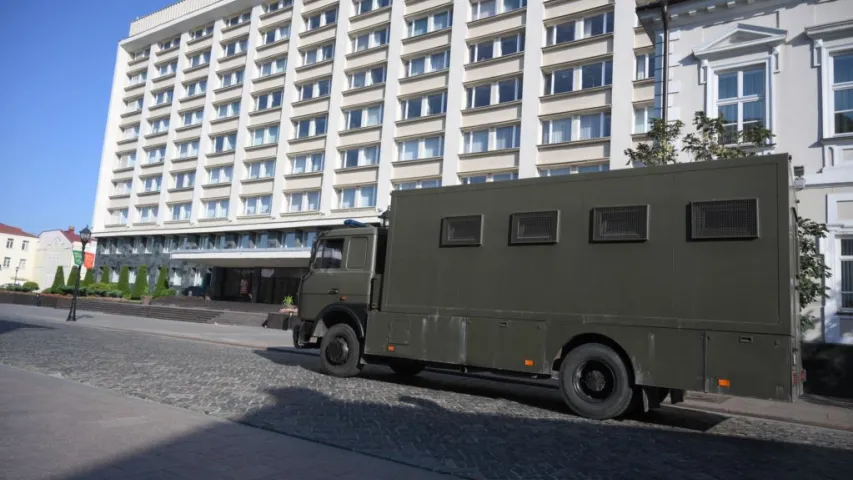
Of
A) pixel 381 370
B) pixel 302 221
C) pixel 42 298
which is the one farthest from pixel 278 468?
pixel 42 298

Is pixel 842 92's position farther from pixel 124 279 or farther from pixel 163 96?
pixel 163 96

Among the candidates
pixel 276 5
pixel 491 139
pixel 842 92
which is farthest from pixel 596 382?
pixel 276 5

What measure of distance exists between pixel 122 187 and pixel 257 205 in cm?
2082

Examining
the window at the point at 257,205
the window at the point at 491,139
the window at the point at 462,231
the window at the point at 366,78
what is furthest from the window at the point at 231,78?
the window at the point at 462,231

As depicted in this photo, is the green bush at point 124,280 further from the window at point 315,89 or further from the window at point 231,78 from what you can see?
the window at point 315,89

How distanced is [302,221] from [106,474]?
35.1 m

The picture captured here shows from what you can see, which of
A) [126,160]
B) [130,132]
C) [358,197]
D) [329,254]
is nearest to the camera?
[329,254]

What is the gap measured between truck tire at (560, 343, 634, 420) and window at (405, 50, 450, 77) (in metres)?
29.1

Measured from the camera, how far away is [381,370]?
13.6 m

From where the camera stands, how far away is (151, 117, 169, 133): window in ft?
174

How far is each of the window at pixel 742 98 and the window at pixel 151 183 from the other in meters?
47.1

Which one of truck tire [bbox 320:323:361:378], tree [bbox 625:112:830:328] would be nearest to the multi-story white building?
tree [bbox 625:112:830:328]

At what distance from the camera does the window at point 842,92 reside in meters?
13.9

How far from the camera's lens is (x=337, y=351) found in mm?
11500
